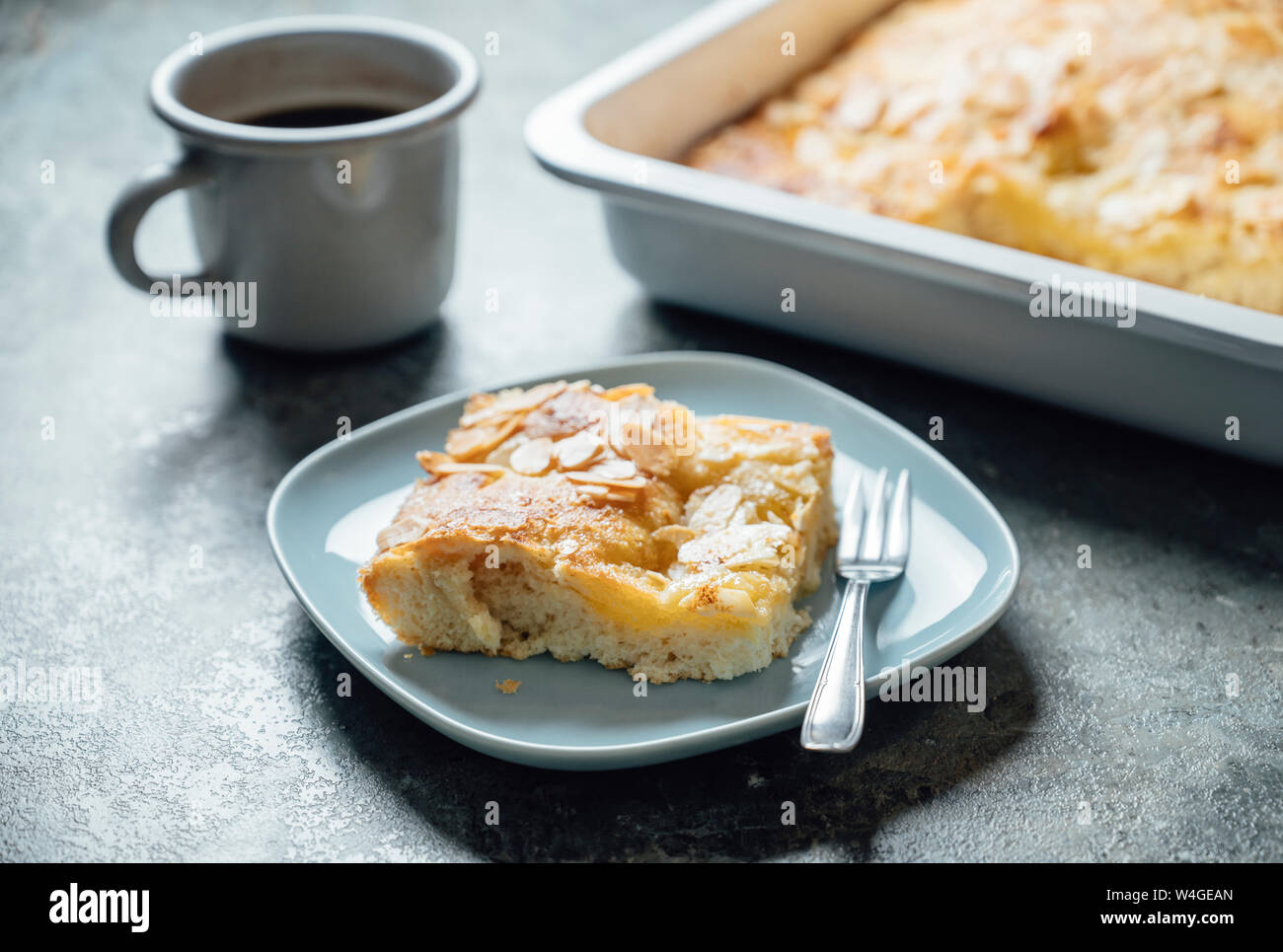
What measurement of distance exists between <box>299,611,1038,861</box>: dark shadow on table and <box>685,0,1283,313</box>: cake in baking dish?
586 millimetres

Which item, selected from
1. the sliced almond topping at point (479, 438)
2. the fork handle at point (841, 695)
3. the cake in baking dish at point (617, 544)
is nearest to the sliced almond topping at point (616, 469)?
the cake in baking dish at point (617, 544)

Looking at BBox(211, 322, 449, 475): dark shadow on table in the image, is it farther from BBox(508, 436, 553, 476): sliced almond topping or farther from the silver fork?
the silver fork

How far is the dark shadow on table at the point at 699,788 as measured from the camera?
3.18 feet

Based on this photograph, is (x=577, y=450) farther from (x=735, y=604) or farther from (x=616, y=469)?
(x=735, y=604)

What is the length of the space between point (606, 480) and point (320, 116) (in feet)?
2.27

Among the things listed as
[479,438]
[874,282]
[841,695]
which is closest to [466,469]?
[479,438]

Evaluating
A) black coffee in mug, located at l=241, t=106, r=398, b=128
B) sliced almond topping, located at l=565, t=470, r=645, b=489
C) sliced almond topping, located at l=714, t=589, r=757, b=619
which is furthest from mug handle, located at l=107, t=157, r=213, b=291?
sliced almond topping, located at l=714, t=589, r=757, b=619

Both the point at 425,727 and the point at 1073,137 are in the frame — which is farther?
the point at 1073,137

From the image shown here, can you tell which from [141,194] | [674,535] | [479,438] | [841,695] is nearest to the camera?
[841,695]

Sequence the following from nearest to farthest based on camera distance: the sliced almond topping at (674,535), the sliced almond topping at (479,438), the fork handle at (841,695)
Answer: the fork handle at (841,695) < the sliced almond topping at (674,535) < the sliced almond topping at (479,438)

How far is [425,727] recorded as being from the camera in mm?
1064

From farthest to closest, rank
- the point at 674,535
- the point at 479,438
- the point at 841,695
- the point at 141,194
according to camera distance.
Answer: the point at 141,194, the point at 479,438, the point at 674,535, the point at 841,695

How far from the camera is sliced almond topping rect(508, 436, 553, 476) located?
3.79 ft

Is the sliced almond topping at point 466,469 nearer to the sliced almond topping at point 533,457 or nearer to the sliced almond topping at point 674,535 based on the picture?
the sliced almond topping at point 533,457
